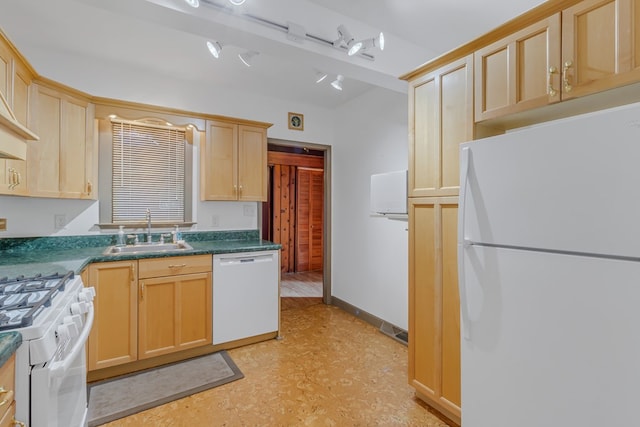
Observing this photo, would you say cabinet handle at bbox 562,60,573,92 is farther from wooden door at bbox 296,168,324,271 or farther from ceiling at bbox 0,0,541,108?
wooden door at bbox 296,168,324,271

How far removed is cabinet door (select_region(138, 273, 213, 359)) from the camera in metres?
2.40

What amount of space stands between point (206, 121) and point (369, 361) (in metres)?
2.74

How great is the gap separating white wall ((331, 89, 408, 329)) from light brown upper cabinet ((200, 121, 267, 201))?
44.0 inches

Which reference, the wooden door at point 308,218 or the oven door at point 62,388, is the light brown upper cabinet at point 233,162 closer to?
the oven door at point 62,388

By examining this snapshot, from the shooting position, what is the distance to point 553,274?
46.6 inches

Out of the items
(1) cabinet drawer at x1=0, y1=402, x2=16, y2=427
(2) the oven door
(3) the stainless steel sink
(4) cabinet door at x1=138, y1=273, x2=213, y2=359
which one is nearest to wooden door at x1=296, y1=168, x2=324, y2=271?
(3) the stainless steel sink

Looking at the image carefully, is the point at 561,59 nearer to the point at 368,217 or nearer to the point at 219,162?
the point at 368,217

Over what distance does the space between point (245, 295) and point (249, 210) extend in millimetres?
1075

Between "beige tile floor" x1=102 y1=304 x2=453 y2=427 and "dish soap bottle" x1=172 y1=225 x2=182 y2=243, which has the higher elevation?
"dish soap bottle" x1=172 y1=225 x2=182 y2=243

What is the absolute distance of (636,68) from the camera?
1108 mm

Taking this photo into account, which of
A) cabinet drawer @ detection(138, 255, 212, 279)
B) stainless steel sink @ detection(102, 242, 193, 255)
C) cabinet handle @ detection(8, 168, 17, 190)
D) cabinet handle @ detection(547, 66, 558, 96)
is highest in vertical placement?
cabinet handle @ detection(547, 66, 558, 96)

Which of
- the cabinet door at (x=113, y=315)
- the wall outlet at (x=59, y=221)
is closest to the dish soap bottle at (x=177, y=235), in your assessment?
the cabinet door at (x=113, y=315)

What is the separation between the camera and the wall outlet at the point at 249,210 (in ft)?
11.4

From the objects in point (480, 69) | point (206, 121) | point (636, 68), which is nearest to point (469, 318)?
point (636, 68)
